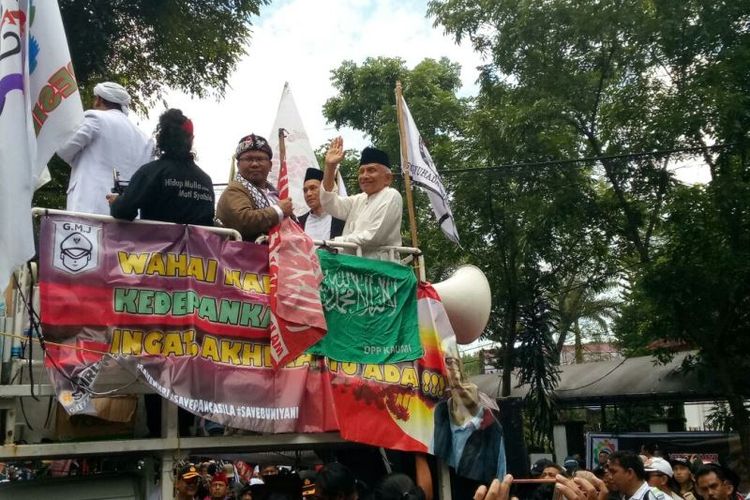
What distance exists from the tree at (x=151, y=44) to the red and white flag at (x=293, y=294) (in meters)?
11.2

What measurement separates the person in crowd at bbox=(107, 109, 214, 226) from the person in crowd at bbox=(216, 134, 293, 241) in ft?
0.86

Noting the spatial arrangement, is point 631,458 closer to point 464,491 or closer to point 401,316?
point 464,491

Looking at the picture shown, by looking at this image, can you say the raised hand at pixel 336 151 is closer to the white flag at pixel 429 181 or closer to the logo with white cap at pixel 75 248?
the white flag at pixel 429 181

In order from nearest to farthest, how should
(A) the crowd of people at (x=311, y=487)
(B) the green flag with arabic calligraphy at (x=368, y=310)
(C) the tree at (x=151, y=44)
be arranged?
(A) the crowd of people at (x=311, y=487), (B) the green flag with arabic calligraphy at (x=368, y=310), (C) the tree at (x=151, y=44)

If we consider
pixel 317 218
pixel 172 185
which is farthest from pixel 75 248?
pixel 317 218

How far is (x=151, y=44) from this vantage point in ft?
60.5

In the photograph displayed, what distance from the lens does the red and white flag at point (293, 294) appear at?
18.4ft

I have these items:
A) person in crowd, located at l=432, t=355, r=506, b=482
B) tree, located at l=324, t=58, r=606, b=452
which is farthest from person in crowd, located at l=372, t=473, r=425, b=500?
tree, located at l=324, t=58, r=606, b=452

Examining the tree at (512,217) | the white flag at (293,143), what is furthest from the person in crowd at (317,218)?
the tree at (512,217)

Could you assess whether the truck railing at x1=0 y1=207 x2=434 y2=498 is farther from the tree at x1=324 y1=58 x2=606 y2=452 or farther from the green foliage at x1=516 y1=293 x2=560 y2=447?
the green foliage at x1=516 y1=293 x2=560 y2=447

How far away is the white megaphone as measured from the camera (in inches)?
282

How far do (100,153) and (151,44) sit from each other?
43.0 feet

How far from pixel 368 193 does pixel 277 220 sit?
1.61 meters

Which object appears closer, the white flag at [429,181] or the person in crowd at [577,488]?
the person in crowd at [577,488]
